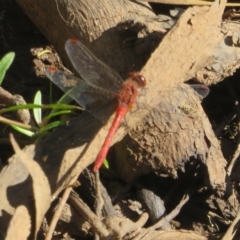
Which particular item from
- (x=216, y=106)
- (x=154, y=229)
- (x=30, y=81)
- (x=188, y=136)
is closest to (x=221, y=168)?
(x=188, y=136)

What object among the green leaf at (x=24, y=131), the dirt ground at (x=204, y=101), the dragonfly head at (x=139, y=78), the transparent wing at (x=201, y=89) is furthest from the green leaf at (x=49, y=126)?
the transparent wing at (x=201, y=89)

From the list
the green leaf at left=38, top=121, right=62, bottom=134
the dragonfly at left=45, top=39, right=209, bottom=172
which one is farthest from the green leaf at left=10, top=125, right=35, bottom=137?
the dragonfly at left=45, top=39, right=209, bottom=172

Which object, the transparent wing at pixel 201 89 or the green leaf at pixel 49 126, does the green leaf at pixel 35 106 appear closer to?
the green leaf at pixel 49 126

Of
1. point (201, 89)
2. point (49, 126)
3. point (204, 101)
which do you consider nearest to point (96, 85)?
point (49, 126)

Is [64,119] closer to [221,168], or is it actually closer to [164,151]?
[164,151]

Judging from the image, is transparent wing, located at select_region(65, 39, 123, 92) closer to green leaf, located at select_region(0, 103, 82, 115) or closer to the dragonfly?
the dragonfly
